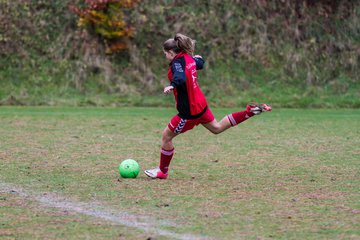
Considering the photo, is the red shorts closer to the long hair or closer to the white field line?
the long hair

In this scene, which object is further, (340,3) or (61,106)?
(340,3)

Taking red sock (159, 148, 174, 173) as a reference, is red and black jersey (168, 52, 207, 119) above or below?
above

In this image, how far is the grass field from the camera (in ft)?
20.1

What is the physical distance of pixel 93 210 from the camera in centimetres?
681

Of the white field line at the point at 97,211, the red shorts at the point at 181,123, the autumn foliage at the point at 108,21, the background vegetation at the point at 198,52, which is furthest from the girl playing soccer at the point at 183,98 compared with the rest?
the autumn foliage at the point at 108,21

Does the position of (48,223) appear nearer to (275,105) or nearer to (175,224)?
(175,224)

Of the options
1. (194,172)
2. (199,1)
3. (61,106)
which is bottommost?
(61,106)

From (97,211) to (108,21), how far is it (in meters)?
15.1

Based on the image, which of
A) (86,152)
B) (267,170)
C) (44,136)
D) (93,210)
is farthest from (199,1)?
(93,210)

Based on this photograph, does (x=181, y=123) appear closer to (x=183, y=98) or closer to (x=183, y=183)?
(x=183, y=98)

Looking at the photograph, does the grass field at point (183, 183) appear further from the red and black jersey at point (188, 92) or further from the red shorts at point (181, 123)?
the red and black jersey at point (188, 92)

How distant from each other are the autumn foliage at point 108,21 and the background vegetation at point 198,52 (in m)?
0.04

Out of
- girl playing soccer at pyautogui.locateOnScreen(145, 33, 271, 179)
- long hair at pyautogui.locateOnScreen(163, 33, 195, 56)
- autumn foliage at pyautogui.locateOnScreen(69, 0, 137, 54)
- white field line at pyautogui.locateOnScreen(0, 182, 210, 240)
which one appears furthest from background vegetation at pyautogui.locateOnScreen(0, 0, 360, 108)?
white field line at pyautogui.locateOnScreen(0, 182, 210, 240)

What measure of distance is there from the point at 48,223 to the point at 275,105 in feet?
45.9
